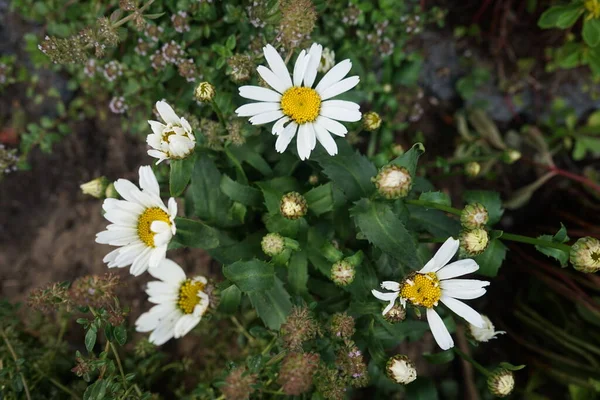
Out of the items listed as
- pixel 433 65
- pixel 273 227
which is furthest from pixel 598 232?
pixel 273 227

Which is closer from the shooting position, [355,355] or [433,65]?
[355,355]

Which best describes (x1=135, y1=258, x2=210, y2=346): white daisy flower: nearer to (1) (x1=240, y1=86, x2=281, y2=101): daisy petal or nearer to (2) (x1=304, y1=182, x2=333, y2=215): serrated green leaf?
(2) (x1=304, y1=182, x2=333, y2=215): serrated green leaf

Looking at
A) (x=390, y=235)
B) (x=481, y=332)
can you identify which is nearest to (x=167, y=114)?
(x=390, y=235)

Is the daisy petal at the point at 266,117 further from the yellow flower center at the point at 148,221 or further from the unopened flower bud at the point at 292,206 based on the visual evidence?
the yellow flower center at the point at 148,221

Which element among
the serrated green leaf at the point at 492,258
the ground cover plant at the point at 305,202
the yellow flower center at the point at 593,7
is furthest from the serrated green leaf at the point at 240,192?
the yellow flower center at the point at 593,7

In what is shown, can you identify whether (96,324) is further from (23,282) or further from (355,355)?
(23,282)

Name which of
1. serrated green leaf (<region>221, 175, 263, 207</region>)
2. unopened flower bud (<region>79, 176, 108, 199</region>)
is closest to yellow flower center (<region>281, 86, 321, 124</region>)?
serrated green leaf (<region>221, 175, 263, 207</region>)
